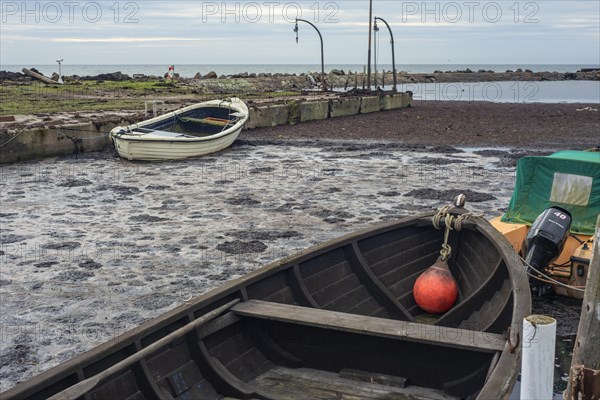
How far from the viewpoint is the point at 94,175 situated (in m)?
17.0

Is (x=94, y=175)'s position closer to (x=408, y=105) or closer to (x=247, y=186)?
(x=247, y=186)

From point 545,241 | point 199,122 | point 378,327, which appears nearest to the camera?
point 378,327

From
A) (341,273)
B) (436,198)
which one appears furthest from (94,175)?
(341,273)

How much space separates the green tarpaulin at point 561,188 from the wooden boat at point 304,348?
300 centimetres

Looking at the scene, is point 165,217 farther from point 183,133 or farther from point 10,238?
point 183,133

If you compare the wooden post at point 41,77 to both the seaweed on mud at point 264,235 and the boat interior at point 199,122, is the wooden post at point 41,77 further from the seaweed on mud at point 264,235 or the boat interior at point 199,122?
the seaweed on mud at point 264,235

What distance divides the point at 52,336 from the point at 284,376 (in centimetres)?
298

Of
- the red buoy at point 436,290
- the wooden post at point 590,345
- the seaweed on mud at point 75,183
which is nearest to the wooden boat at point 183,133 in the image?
the seaweed on mud at point 75,183

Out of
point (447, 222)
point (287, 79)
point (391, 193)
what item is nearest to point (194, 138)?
point (391, 193)

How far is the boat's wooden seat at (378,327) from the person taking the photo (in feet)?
16.0

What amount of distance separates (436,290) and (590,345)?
183 centimetres

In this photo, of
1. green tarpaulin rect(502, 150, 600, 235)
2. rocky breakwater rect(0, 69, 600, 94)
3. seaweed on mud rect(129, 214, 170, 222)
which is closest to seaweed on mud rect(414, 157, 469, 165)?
seaweed on mud rect(129, 214, 170, 222)

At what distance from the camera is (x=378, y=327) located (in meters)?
5.15

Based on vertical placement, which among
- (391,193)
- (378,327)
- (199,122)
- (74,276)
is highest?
(199,122)
